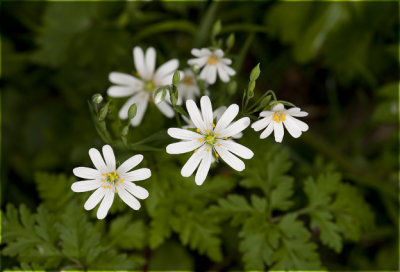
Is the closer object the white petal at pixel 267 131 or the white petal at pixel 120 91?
the white petal at pixel 267 131

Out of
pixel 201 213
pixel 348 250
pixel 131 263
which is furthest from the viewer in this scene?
pixel 348 250

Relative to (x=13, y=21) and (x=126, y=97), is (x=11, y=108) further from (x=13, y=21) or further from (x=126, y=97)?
(x=126, y=97)

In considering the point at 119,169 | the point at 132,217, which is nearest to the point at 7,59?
the point at 132,217

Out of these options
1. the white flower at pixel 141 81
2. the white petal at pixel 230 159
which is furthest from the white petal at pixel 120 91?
the white petal at pixel 230 159

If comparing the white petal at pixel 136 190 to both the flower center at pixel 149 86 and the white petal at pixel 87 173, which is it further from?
the flower center at pixel 149 86

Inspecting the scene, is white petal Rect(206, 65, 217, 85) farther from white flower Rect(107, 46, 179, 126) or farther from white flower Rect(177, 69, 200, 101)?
white flower Rect(177, 69, 200, 101)

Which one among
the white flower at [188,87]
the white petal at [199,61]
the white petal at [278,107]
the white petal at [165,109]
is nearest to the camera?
the white petal at [278,107]
